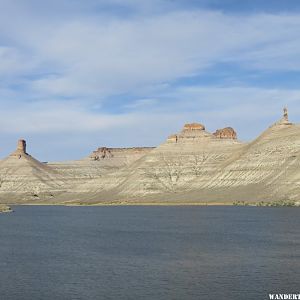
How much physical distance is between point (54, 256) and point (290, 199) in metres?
108

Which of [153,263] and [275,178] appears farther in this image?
[275,178]

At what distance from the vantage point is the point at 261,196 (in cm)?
17812

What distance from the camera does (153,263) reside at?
60.6m

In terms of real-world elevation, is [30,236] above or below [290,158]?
below

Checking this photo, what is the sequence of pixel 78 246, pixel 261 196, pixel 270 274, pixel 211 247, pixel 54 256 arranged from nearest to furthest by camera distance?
pixel 270 274 < pixel 54 256 < pixel 211 247 < pixel 78 246 < pixel 261 196

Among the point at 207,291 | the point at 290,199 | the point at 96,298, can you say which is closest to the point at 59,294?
the point at 96,298

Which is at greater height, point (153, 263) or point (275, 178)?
point (275, 178)

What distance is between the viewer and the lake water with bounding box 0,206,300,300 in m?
47.3

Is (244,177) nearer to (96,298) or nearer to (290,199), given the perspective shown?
(290,199)

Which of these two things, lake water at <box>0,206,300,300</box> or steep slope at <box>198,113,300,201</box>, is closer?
lake water at <box>0,206,300,300</box>

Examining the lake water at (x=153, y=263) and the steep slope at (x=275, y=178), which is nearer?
the lake water at (x=153, y=263)

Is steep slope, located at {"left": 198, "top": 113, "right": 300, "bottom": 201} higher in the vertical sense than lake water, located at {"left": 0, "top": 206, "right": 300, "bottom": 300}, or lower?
higher

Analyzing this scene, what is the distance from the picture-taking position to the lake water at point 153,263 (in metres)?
47.3

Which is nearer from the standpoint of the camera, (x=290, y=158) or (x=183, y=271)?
(x=183, y=271)
